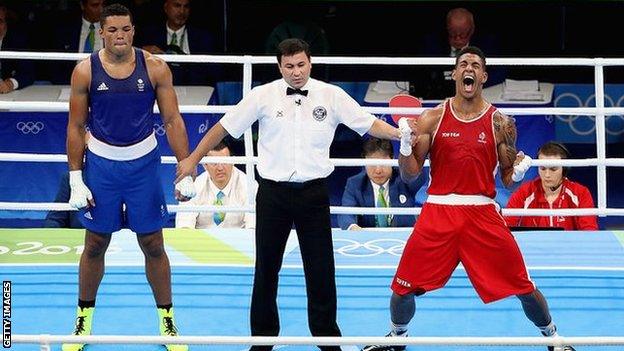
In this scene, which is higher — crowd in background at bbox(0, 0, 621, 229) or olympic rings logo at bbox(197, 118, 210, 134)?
crowd in background at bbox(0, 0, 621, 229)

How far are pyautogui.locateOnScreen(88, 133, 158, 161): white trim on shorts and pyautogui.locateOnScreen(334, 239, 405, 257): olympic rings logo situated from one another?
5.70 ft

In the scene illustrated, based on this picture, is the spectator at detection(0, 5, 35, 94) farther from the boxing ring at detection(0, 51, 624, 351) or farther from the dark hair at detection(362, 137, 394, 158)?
the dark hair at detection(362, 137, 394, 158)

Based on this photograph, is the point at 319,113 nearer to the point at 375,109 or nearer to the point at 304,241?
the point at 304,241

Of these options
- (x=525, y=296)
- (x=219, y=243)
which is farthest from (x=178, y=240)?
(x=525, y=296)

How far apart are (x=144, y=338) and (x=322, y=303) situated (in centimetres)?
158

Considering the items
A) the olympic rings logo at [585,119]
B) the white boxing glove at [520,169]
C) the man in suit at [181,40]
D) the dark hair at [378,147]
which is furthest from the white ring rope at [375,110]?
the olympic rings logo at [585,119]

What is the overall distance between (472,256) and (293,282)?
140 cm

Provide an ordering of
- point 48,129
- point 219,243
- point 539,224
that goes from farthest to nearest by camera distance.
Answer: point 48,129 < point 539,224 < point 219,243

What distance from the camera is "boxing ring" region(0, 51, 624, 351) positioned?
19.3ft

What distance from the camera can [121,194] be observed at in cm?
550

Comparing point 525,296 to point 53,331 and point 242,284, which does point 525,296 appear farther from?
point 53,331

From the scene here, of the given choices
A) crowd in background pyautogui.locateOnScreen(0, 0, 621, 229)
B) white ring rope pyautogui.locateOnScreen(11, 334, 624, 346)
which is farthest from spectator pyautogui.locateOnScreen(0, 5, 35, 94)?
white ring rope pyautogui.locateOnScreen(11, 334, 624, 346)

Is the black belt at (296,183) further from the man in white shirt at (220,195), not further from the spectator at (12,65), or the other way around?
the spectator at (12,65)

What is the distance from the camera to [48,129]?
8.95 meters
